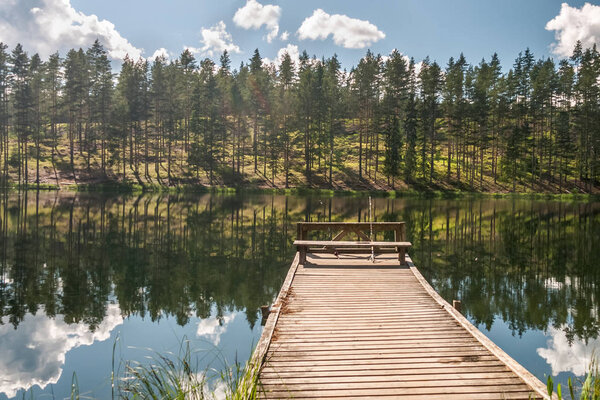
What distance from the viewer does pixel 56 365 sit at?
807cm

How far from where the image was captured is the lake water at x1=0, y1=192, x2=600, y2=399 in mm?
8531

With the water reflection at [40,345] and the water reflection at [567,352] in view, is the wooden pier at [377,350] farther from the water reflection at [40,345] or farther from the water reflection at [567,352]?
the water reflection at [40,345]

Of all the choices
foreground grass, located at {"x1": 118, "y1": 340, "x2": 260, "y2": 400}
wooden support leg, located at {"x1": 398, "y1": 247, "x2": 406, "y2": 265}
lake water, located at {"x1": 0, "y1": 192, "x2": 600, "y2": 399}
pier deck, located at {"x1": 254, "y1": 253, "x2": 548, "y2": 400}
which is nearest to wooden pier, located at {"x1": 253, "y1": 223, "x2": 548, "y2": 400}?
pier deck, located at {"x1": 254, "y1": 253, "x2": 548, "y2": 400}

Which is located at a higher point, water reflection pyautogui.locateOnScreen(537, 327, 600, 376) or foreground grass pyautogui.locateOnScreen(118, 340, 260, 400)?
foreground grass pyautogui.locateOnScreen(118, 340, 260, 400)

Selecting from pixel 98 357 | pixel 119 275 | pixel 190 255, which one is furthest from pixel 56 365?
pixel 190 255

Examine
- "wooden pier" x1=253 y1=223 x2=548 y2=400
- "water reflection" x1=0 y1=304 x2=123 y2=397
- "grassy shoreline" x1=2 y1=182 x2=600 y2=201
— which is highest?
"grassy shoreline" x1=2 y1=182 x2=600 y2=201

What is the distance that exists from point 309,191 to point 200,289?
47073mm

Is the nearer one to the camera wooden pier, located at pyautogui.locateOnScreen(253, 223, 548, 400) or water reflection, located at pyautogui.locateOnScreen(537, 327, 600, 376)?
wooden pier, located at pyautogui.locateOnScreen(253, 223, 548, 400)

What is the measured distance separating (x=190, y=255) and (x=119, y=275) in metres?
3.97

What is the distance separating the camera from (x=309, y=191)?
60.0 m

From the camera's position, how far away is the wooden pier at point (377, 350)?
16.0ft

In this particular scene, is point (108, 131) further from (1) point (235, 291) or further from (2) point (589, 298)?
(2) point (589, 298)

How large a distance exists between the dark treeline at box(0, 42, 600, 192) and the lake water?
38.8 meters

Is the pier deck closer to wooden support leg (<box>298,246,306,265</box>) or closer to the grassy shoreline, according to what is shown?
wooden support leg (<box>298,246,306,265</box>)
